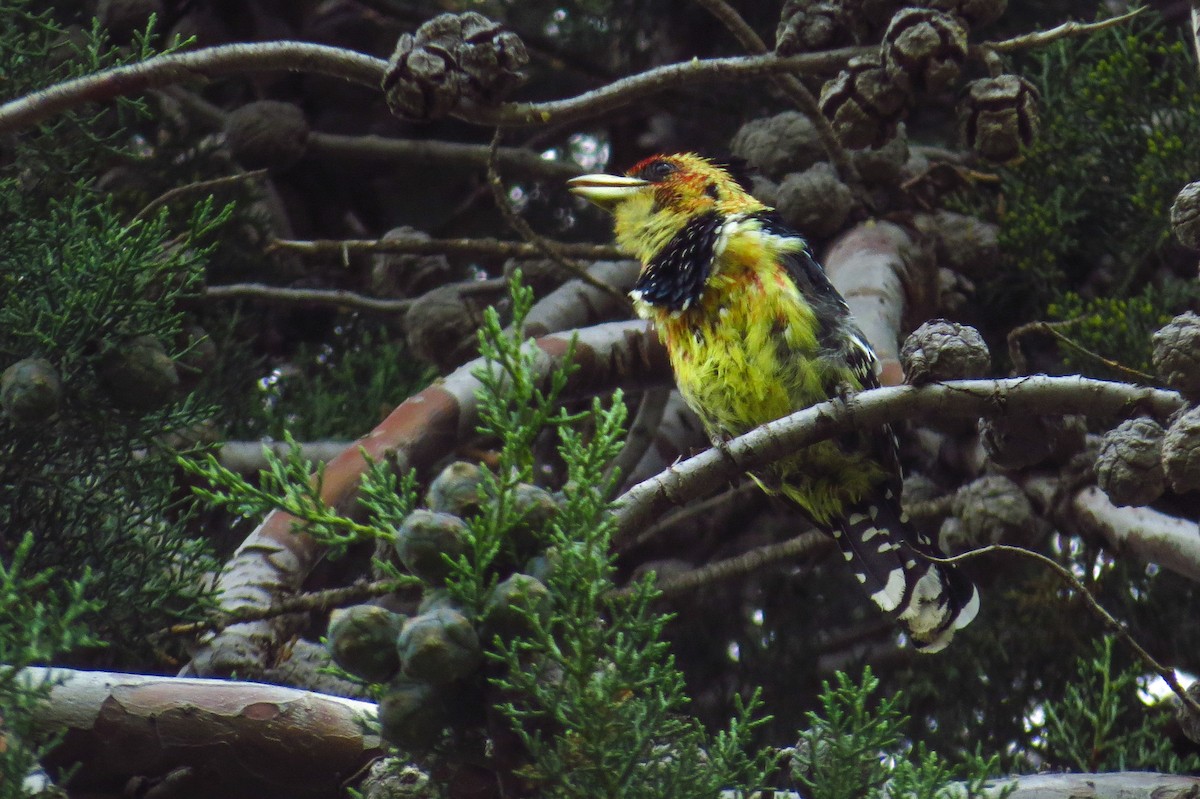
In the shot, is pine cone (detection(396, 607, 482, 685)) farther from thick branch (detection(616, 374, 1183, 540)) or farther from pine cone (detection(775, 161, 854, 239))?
pine cone (detection(775, 161, 854, 239))

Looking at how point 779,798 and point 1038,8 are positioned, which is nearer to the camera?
point 779,798

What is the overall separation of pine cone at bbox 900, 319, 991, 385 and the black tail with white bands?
2.42 feet

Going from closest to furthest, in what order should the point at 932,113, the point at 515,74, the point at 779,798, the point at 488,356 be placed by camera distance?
the point at 488,356 → the point at 779,798 → the point at 515,74 → the point at 932,113

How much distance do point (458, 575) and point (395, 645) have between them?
102 millimetres

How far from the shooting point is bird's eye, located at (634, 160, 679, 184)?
3.02 m

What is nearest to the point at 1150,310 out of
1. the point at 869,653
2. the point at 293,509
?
the point at 869,653

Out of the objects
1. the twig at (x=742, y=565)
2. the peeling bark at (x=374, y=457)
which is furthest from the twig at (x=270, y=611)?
the twig at (x=742, y=565)

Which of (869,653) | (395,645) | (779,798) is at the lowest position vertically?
(869,653)

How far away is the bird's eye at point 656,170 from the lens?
3021 millimetres

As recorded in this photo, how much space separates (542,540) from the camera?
5.26 feet

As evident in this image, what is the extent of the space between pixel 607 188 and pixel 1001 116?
1.09 meters

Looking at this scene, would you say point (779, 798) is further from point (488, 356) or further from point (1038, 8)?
point (1038, 8)

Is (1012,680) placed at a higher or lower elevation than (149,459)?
lower

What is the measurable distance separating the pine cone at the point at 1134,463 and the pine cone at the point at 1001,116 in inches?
19.3
